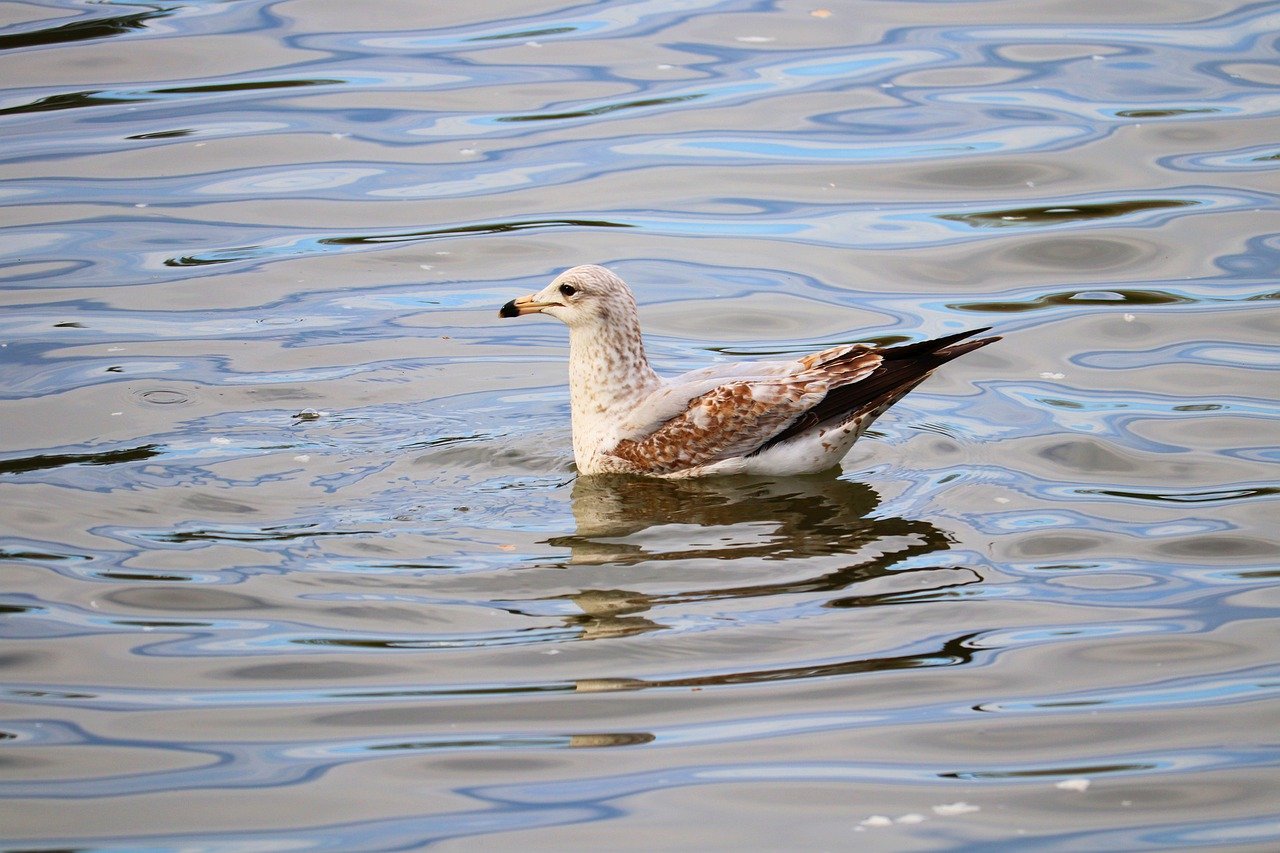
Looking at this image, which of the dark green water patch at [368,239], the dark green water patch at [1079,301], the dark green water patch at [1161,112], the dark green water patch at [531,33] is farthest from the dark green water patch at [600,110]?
the dark green water patch at [1079,301]

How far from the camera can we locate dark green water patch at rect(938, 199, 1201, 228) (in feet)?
44.3

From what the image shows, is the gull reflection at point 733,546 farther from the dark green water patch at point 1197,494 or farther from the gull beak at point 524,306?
the dark green water patch at point 1197,494

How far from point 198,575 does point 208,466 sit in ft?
4.87

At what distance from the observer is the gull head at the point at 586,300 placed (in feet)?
31.5

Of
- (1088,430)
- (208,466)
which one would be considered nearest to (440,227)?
(208,466)

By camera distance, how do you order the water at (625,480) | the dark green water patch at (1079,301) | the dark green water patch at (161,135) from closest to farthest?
1. the water at (625,480)
2. the dark green water patch at (1079,301)
3. the dark green water patch at (161,135)

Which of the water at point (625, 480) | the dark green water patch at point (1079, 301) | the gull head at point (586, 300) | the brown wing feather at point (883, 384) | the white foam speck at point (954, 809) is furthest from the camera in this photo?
the dark green water patch at point (1079, 301)

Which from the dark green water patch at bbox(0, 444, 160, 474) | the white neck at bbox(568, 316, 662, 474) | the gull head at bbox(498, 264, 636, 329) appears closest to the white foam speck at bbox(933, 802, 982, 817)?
the white neck at bbox(568, 316, 662, 474)

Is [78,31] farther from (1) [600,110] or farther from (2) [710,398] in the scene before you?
(2) [710,398]

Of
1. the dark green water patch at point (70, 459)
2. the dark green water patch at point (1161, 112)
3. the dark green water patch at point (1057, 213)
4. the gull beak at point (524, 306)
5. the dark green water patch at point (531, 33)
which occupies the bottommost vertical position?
the dark green water patch at point (70, 459)

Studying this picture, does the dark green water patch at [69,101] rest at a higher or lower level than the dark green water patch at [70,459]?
higher

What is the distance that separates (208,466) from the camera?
30.2ft

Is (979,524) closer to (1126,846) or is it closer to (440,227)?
(1126,846)

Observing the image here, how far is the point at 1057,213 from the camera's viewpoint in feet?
44.6
